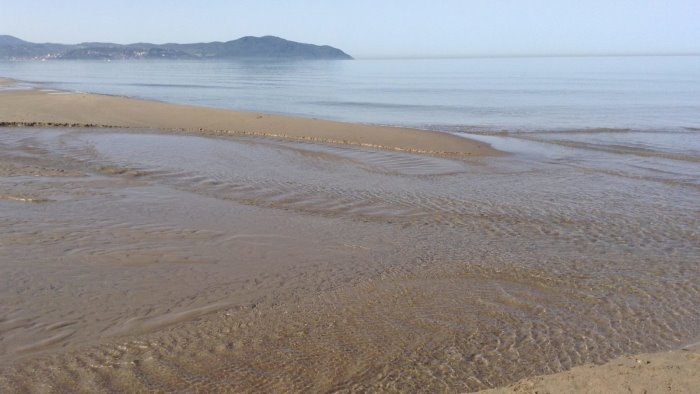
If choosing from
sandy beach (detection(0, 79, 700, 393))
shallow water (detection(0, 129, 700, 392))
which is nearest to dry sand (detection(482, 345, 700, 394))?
sandy beach (detection(0, 79, 700, 393))

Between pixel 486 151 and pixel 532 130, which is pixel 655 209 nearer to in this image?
pixel 486 151

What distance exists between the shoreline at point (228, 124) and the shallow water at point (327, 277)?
14.2 feet

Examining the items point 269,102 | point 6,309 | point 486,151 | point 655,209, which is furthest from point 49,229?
point 269,102

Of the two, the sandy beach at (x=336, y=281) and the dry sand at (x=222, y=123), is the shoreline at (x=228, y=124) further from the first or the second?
the sandy beach at (x=336, y=281)

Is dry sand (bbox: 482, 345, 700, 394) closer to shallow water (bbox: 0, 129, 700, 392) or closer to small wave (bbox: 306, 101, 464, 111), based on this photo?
shallow water (bbox: 0, 129, 700, 392)

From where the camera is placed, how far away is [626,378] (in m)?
3.79

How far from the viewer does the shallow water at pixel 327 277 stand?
13.8ft

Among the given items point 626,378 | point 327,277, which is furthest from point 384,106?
point 626,378

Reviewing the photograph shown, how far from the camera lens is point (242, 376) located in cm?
399

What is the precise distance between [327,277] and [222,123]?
13.3 meters

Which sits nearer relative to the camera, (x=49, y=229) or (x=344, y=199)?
(x=49, y=229)

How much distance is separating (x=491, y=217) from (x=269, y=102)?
22.9 meters

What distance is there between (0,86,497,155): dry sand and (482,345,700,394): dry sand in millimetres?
10277

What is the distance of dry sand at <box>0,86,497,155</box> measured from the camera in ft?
49.9
